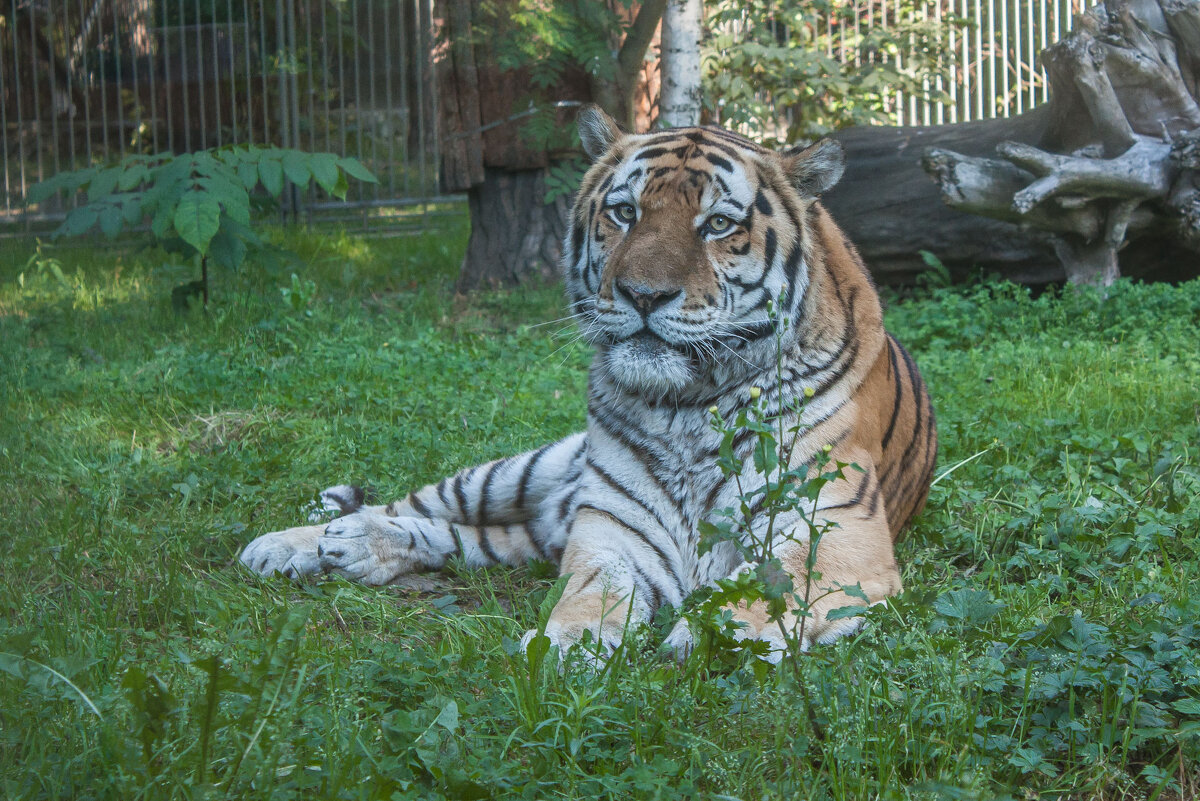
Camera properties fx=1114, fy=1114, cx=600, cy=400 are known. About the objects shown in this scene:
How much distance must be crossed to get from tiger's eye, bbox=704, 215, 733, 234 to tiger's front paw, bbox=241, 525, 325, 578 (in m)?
1.35

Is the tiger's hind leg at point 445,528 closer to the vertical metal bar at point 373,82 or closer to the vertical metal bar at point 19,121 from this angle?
the vertical metal bar at point 373,82

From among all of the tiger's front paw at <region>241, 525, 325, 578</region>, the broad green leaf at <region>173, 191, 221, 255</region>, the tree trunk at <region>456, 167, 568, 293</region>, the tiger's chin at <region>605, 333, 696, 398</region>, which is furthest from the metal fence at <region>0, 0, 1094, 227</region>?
the tiger's chin at <region>605, 333, 696, 398</region>

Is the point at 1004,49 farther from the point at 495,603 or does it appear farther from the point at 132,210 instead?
the point at 495,603

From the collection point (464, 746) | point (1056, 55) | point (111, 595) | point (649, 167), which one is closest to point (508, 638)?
point (464, 746)

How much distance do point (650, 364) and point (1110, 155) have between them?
404 centimetres

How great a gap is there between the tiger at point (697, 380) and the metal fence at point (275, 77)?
7583mm

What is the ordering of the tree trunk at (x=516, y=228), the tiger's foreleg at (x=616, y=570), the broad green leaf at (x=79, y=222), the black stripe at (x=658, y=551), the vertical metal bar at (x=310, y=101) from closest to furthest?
the tiger's foreleg at (x=616, y=570)
the black stripe at (x=658, y=551)
the broad green leaf at (x=79, y=222)
the tree trunk at (x=516, y=228)
the vertical metal bar at (x=310, y=101)

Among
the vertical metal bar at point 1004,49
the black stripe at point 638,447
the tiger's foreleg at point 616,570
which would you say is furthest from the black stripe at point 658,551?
the vertical metal bar at point 1004,49

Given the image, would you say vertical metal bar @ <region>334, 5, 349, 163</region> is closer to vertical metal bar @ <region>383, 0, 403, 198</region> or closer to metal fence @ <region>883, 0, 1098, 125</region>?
vertical metal bar @ <region>383, 0, 403, 198</region>

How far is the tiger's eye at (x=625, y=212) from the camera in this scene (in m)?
2.92

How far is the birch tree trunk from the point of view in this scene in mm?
6281

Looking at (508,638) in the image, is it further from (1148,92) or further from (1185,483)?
(1148,92)

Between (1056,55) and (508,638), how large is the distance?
16.0ft

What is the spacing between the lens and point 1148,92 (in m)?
5.71
